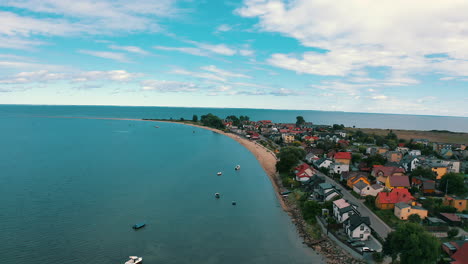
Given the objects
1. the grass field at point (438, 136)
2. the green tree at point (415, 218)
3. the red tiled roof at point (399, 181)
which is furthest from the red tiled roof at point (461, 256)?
the grass field at point (438, 136)

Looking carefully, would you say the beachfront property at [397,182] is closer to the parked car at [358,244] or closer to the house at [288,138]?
the parked car at [358,244]

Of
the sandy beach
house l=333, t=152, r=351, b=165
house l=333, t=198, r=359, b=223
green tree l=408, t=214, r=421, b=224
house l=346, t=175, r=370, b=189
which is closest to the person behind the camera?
green tree l=408, t=214, r=421, b=224

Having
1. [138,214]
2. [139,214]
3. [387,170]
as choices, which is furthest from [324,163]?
[138,214]

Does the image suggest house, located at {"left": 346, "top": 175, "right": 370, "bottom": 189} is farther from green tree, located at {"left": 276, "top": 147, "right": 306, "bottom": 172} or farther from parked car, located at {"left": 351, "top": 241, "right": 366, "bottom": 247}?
parked car, located at {"left": 351, "top": 241, "right": 366, "bottom": 247}

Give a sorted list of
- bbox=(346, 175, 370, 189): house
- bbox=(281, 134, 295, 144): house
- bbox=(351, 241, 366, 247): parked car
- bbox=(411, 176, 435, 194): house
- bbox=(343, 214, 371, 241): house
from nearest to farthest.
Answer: bbox=(351, 241, 366, 247): parked car → bbox=(343, 214, 371, 241): house → bbox=(411, 176, 435, 194): house → bbox=(346, 175, 370, 189): house → bbox=(281, 134, 295, 144): house

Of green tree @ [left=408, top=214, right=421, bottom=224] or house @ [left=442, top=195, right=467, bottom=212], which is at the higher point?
house @ [left=442, top=195, right=467, bottom=212]

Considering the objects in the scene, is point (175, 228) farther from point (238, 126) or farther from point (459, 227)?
point (238, 126)

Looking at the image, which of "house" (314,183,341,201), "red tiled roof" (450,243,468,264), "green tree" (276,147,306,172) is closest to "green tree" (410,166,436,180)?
"house" (314,183,341,201)
